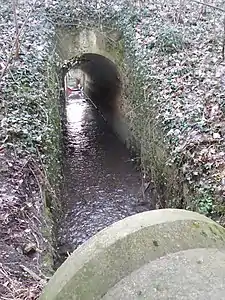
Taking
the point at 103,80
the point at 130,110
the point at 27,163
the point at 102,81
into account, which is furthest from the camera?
the point at 102,81

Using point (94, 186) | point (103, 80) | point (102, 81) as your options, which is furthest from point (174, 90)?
point (102, 81)

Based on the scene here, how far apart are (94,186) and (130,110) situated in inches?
100.0

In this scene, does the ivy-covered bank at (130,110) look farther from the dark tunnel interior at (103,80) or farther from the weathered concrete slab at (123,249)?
the weathered concrete slab at (123,249)

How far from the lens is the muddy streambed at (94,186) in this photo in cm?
845

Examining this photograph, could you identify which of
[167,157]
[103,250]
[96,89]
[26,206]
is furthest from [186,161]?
[96,89]

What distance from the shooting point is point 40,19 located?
12.9 meters

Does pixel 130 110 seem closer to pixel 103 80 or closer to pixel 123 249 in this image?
Answer: pixel 103 80

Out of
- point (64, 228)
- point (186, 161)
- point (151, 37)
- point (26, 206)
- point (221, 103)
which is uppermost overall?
point (151, 37)

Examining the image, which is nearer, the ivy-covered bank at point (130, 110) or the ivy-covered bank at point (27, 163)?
the ivy-covered bank at point (27, 163)

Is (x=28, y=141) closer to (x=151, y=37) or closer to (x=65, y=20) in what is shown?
(x=151, y=37)

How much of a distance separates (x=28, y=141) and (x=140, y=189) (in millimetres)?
3273

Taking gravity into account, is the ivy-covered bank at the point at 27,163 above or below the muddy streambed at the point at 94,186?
above

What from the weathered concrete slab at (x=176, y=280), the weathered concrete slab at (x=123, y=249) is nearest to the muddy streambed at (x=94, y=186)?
the weathered concrete slab at (x=123, y=249)

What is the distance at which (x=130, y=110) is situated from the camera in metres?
11.7
